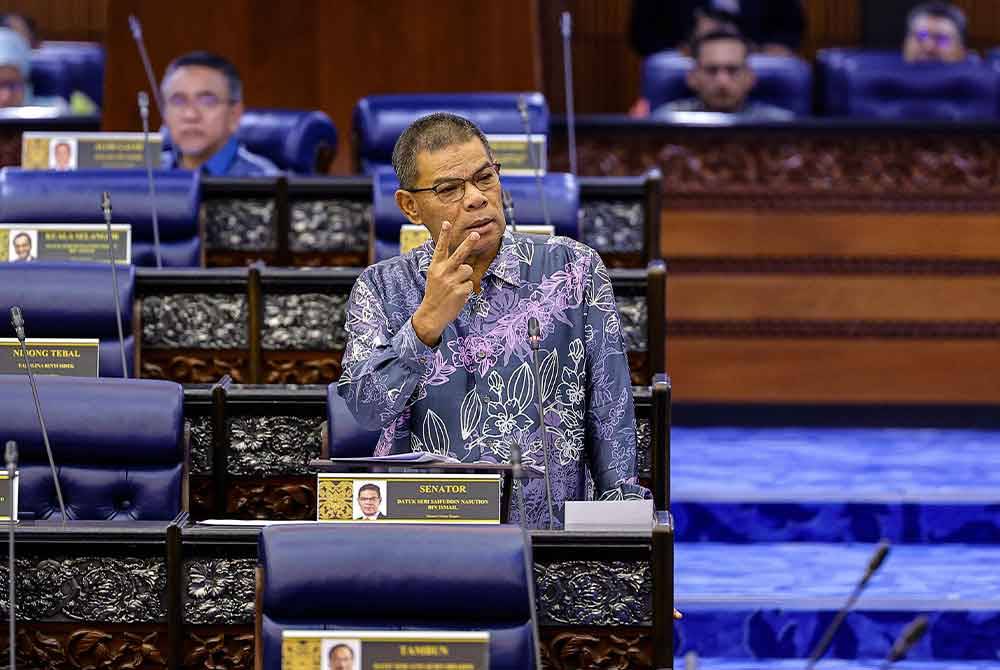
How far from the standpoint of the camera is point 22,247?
3080mm

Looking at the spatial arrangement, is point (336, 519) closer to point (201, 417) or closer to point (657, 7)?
point (201, 417)

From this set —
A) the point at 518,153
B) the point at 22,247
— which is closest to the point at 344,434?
the point at 22,247

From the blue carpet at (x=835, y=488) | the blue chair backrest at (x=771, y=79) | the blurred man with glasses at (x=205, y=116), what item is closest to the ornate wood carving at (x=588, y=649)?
the blue carpet at (x=835, y=488)

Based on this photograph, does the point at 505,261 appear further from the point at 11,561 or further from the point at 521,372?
the point at 11,561

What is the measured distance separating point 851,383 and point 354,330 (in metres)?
2.64

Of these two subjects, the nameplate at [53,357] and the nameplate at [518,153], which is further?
the nameplate at [518,153]

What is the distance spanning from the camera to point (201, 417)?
2.74 m

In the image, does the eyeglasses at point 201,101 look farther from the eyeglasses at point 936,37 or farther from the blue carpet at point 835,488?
the eyeglasses at point 936,37

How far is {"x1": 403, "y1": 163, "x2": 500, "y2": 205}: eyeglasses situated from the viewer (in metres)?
1.95

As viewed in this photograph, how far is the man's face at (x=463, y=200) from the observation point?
1936mm

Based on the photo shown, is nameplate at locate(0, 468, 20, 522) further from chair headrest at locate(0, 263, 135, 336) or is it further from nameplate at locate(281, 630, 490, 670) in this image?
chair headrest at locate(0, 263, 135, 336)

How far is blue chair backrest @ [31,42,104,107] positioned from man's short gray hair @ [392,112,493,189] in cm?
400

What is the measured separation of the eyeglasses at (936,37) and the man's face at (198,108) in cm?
222

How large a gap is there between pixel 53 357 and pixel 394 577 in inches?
41.8
